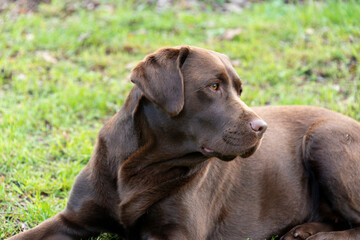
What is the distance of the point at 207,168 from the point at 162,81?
0.82 metres

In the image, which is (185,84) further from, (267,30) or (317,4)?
(317,4)

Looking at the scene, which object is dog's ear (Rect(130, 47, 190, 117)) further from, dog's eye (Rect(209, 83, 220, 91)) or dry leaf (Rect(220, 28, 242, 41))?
dry leaf (Rect(220, 28, 242, 41))

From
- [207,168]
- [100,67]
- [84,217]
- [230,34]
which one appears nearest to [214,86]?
[207,168]

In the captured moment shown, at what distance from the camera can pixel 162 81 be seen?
322 cm

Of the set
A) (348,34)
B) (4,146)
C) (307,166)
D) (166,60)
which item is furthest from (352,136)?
(348,34)

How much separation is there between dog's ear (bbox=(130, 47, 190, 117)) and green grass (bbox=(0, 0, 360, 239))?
1.26m

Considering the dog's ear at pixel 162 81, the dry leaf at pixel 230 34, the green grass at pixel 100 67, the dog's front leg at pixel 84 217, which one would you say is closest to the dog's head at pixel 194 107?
the dog's ear at pixel 162 81

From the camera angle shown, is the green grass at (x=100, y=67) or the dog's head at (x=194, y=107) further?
the green grass at (x=100, y=67)

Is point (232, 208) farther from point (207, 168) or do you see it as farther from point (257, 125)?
point (257, 125)

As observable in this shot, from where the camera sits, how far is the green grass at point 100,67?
15.5 feet

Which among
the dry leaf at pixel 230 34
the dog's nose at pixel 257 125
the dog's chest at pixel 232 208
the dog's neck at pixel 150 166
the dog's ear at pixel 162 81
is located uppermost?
the dog's ear at pixel 162 81

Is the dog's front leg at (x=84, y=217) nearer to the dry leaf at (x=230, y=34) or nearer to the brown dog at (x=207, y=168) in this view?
the brown dog at (x=207, y=168)

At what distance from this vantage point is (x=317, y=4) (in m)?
8.51

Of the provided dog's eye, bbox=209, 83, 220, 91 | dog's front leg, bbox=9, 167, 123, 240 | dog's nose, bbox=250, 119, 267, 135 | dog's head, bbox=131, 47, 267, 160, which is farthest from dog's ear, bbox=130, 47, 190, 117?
dog's front leg, bbox=9, 167, 123, 240
